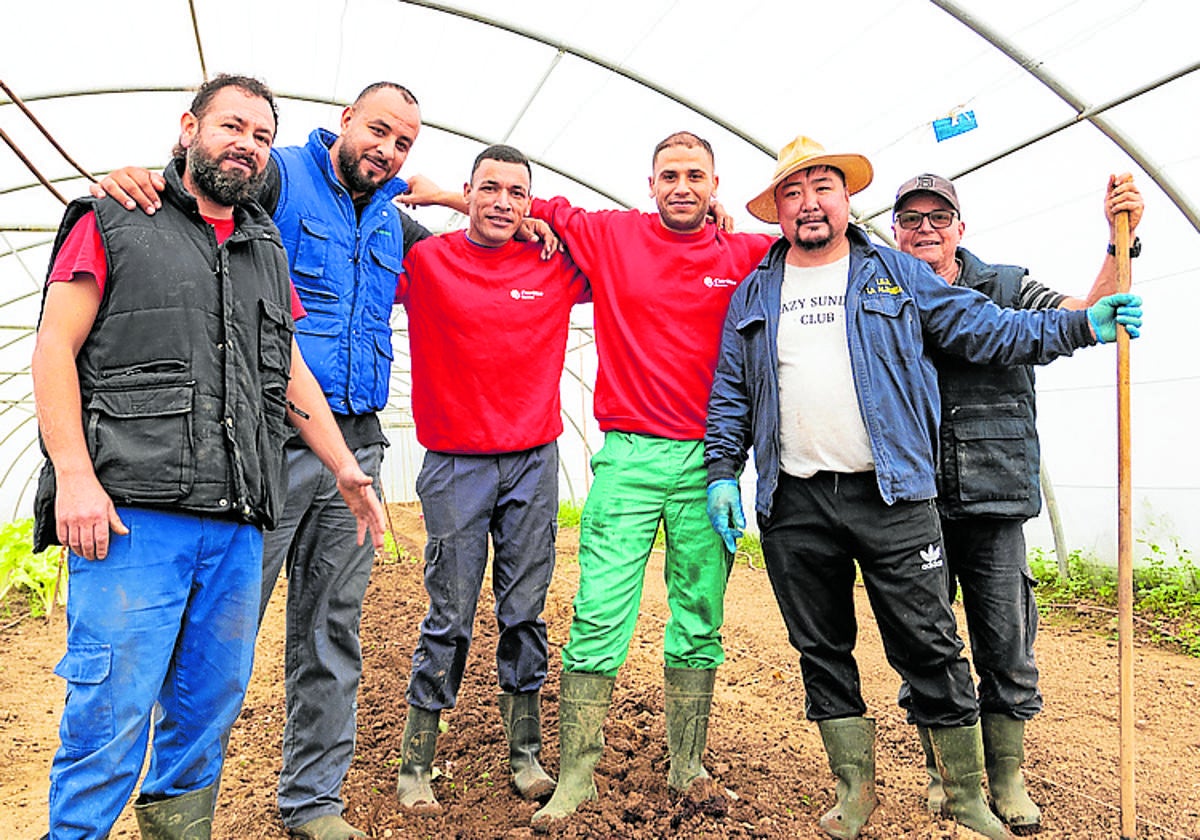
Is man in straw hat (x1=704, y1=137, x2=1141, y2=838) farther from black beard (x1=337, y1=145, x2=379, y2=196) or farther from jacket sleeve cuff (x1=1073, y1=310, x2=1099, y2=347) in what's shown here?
black beard (x1=337, y1=145, x2=379, y2=196)

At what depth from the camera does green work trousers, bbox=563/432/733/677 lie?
270 cm

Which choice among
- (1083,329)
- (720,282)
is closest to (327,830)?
(720,282)

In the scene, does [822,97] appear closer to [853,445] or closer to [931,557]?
[853,445]

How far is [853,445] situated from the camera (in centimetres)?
255

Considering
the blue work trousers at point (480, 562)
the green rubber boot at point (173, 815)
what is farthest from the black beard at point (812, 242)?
the green rubber boot at point (173, 815)

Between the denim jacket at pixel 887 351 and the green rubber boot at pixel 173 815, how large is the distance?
5.44 ft

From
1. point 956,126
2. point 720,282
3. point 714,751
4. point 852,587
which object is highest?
point 956,126

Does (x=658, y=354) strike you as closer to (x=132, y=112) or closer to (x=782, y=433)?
(x=782, y=433)

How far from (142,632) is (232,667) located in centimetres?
27

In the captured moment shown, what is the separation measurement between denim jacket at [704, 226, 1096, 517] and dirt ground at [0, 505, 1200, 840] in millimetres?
1046

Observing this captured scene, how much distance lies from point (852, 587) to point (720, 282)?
1.11 meters

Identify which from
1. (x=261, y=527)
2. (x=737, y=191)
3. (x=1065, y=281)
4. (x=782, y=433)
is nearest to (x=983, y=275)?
(x=782, y=433)

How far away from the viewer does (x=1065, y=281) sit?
5711 mm

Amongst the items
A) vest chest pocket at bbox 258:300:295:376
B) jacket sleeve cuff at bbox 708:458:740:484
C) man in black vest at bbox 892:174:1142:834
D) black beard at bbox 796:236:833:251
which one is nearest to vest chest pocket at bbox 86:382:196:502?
vest chest pocket at bbox 258:300:295:376
